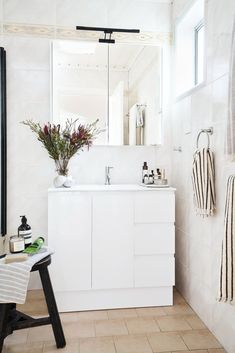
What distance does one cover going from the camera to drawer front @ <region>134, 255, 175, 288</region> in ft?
7.89

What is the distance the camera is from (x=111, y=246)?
2.37 meters

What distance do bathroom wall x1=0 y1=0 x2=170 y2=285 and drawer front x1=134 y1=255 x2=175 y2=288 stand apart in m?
0.81

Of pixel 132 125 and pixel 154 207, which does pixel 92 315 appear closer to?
pixel 154 207

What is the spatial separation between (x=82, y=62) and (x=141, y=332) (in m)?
2.15

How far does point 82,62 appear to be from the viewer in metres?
2.73

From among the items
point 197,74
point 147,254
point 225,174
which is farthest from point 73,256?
point 197,74

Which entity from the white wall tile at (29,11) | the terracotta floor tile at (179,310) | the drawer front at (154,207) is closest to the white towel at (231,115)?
the drawer front at (154,207)

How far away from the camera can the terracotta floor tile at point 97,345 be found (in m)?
1.87

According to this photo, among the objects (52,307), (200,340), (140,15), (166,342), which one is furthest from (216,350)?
(140,15)

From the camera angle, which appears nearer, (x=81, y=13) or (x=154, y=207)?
(x=154, y=207)

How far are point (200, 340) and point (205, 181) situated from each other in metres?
0.99

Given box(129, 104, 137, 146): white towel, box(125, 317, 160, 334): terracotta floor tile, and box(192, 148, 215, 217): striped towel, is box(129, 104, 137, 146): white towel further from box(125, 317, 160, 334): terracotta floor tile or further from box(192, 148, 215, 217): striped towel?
box(125, 317, 160, 334): terracotta floor tile

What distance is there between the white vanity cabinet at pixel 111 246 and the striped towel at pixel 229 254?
87cm

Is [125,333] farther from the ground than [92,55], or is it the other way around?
[92,55]
